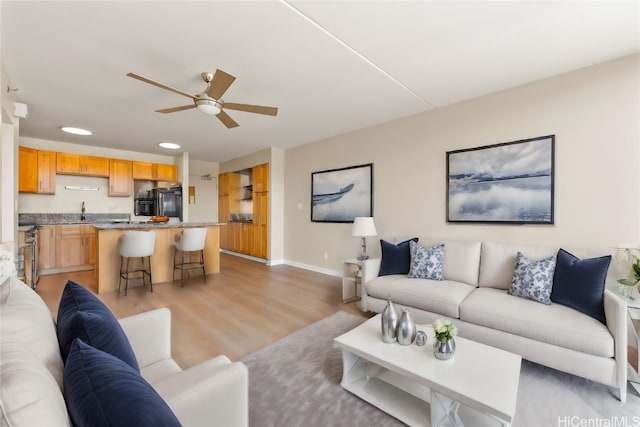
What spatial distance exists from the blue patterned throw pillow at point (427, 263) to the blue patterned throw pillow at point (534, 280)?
0.65 metres

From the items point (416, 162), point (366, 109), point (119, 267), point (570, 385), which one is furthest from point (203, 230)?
point (570, 385)

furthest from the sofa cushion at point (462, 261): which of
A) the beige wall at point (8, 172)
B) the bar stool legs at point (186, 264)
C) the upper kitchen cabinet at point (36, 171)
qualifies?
the upper kitchen cabinet at point (36, 171)

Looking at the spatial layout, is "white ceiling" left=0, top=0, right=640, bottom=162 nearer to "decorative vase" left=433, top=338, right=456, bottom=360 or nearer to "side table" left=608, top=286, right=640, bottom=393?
"side table" left=608, top=286, right=640, bottom=393

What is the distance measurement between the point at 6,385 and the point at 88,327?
437mm

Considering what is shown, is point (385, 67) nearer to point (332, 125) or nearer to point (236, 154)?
point (332, 125)

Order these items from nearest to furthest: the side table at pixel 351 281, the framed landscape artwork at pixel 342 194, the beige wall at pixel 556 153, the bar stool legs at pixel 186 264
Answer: the beige wall at pixel 556 153 < the side table at pixel 351 281 < the framed landscape artwork at pixel 342 194 < the bar stool legs at pixel 186 264

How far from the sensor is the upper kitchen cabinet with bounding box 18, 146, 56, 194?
15.2 ft

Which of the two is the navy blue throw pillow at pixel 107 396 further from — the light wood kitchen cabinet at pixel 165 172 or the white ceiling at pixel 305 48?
the light wood kitchen cabinet at pixel 165 172

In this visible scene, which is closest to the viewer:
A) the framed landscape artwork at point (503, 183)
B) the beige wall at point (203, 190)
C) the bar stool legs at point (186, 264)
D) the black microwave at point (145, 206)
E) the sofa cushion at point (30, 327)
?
the sofa cushion at point (30, 327)

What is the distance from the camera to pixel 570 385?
6.12 feet

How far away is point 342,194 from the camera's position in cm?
462

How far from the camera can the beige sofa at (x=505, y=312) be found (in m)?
1.74

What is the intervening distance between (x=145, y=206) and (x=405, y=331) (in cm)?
593

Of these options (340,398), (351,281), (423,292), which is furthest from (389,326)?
(351,281)
